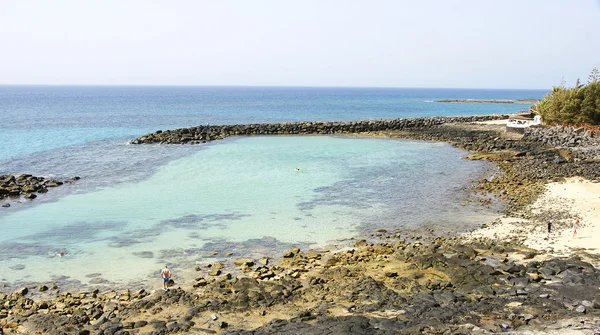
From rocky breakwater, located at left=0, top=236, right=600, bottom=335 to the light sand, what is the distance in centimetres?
188

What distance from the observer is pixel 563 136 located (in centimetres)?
4656

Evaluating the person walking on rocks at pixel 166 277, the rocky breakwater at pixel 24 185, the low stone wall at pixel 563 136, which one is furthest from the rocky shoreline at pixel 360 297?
the low stone wall at pixel 563 136

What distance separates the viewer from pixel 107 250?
22.0 meters

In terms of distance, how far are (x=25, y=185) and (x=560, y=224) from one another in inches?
1336

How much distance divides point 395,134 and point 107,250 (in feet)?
152

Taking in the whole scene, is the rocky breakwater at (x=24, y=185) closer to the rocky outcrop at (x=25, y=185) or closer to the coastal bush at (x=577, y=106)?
the rocky outcrop at (x=25, y=185)

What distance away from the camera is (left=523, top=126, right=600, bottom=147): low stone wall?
145 ft

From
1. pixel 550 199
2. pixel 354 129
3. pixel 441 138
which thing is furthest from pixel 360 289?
pixel 354 129

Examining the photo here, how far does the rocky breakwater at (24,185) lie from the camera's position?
107ft

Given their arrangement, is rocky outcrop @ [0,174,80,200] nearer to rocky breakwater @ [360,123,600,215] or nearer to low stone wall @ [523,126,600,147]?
rocky breakwater @ [360,123,600,215]

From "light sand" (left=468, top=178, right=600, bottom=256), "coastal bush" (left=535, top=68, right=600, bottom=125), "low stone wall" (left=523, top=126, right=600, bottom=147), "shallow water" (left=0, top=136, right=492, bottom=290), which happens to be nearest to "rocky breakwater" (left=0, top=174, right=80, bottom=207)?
"shallow water" (left=0, top=136, right=492, bottom=290)

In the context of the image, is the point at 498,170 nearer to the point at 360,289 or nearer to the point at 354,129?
the point at 360,289

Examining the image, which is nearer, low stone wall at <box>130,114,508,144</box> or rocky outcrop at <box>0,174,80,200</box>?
rocky outcrop at <box>0,174,80,200</box>

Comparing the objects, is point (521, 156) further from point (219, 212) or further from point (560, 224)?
point (219, 212)
